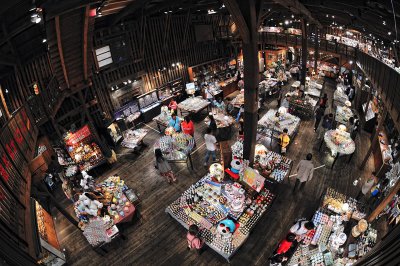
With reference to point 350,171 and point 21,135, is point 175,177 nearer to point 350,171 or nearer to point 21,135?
point 21,135

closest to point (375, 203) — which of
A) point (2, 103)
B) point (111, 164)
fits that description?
point (111, 164)

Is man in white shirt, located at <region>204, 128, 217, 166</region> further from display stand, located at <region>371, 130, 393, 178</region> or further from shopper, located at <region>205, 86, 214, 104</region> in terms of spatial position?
display stand, located at <region>371, 130, 393, 178</region>

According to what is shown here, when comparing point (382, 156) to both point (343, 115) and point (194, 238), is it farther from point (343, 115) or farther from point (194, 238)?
point (194, 238)

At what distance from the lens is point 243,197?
670 cm

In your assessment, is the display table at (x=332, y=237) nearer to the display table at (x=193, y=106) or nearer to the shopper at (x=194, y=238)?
the shopper at (x=194, y=238)

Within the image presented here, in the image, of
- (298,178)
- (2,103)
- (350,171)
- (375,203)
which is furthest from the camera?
(350,171)

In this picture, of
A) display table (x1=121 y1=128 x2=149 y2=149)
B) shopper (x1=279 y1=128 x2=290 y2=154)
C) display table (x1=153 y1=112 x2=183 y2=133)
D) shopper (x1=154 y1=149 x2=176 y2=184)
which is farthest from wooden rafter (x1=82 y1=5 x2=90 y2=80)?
shopper (x1=279 y1=128 x2=290 y2=154)

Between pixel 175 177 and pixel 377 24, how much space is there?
32.2ft

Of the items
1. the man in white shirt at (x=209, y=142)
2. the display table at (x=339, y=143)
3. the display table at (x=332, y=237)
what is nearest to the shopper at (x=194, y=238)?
the display table at (x=332, y=237)

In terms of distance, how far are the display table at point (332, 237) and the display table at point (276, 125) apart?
407 cm

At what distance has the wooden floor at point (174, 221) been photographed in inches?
261

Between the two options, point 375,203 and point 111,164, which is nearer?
point 375,203

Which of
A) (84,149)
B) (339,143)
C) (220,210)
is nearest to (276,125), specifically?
A: (339,143)

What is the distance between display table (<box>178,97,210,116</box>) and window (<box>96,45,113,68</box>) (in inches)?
183
